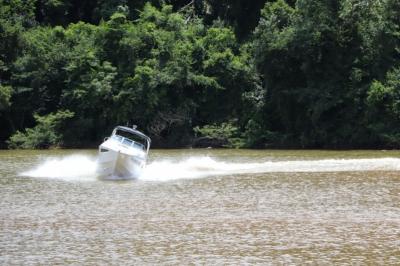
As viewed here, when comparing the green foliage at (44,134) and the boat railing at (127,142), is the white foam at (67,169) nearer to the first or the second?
the boat railing at (127,142)

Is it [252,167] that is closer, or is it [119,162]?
[119,162]

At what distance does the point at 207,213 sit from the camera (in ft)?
70.9

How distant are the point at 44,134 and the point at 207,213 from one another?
28.3 metres

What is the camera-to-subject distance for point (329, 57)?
156 ft

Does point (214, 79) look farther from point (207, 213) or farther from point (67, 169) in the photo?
point (207, 213)

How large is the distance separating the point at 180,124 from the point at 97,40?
830 cm

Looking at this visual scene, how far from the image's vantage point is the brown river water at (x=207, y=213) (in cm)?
1627

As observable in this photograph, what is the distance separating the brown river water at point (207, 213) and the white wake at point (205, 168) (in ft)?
0.16

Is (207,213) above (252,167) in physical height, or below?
below

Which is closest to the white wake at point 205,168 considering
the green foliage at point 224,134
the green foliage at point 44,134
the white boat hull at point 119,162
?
the white boat hull at point 119,162

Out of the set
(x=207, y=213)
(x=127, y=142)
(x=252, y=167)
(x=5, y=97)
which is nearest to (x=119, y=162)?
(x=127, y=142)

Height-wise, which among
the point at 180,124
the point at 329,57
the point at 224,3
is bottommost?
the point at 180,124

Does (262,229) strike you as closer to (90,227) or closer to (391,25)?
(90,227)

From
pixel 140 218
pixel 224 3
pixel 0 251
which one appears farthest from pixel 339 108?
pixel 0 251
